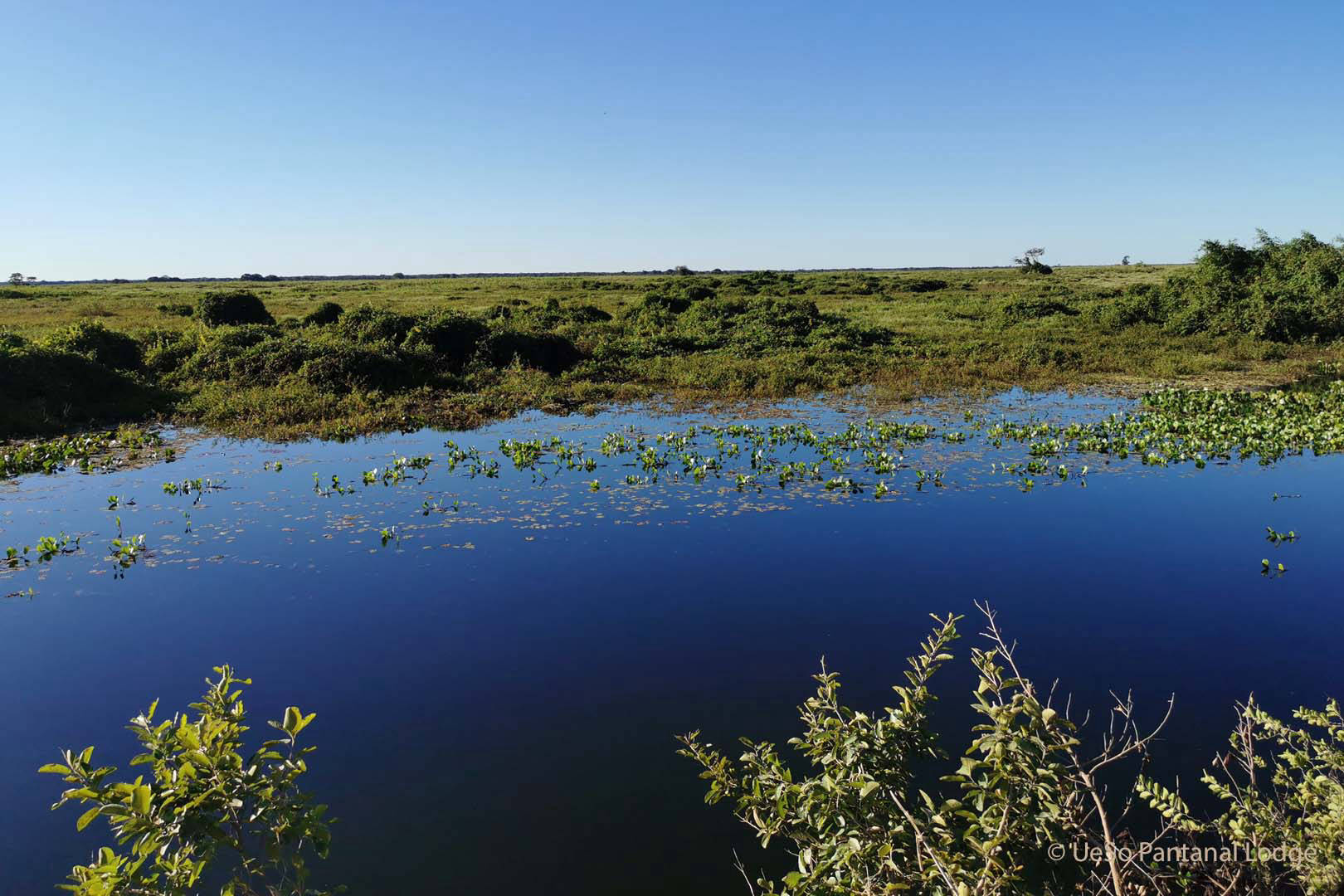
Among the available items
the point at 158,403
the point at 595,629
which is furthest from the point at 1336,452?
the point at 158,403

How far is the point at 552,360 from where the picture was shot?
28.4 m

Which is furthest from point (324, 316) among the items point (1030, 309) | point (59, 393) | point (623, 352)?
point (1030, 309)

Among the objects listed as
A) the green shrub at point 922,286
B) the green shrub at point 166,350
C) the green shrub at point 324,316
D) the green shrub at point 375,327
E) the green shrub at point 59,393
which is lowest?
the green shrub at point 59,393

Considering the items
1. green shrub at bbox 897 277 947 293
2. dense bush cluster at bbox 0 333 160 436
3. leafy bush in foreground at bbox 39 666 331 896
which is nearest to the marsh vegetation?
dense bush cluster at bbox 0 333 160 436

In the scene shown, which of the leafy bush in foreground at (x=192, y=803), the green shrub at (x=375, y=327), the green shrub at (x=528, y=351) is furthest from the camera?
the green shrub at (x=375, y=327)

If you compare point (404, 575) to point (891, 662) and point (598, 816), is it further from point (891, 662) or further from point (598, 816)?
point (891, 662)

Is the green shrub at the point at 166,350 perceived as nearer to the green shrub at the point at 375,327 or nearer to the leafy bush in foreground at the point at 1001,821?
the green shrub at the point at 375,327

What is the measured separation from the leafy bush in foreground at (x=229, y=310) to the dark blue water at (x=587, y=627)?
23.8 meters

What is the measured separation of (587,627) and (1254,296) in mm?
37094

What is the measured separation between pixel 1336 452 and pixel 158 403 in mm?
28215

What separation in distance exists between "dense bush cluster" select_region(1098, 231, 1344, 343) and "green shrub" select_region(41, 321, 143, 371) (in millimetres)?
40330

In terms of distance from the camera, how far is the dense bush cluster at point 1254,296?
31500 mm

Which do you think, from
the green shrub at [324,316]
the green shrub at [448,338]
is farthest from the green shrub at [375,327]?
the green shrub at [324,316]

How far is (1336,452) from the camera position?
1539 centimetres
